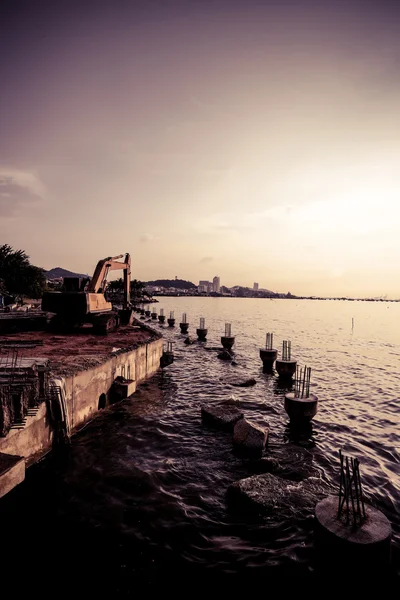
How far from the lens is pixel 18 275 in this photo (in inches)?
2008

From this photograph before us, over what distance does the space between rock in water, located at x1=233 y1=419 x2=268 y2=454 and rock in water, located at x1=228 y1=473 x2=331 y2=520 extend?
181 cm

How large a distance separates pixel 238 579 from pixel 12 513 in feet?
18.0

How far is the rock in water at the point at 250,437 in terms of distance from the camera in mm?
11156

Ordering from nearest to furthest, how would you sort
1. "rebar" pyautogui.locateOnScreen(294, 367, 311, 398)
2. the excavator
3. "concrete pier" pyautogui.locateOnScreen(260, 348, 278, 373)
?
"rebar" pyautogui.locateOnScreen(294, 367, 311, 398)
the excavator
"concrete pier" pyautogui.locateOnScreen(260, 348, 278, 373)

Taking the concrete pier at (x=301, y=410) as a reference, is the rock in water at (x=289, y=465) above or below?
below

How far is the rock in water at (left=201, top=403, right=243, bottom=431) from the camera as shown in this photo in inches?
523

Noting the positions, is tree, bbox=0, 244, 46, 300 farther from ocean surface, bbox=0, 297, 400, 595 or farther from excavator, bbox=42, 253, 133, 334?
ocean surface, bbox=0, 297, 400, 595

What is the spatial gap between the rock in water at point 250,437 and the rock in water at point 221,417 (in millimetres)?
1530

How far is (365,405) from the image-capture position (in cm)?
1806

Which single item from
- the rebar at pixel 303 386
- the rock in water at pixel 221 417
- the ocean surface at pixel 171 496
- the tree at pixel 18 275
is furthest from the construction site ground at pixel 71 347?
the tree at pixel 18 275

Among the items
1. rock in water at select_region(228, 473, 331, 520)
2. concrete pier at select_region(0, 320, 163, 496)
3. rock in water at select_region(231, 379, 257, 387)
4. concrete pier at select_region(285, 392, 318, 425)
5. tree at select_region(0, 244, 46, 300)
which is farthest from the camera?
tree at select_region(0, 244, 46, 300)

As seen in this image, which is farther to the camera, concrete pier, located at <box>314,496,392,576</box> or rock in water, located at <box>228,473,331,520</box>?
rock in water, located at <box>228,473,331,520</box>

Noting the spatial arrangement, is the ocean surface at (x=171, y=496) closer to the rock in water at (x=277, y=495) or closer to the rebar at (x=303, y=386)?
the rock in water at (x=277, y=495)

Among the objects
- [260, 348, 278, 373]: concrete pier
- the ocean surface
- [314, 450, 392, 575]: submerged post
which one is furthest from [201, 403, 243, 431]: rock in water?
[260, 348, 278, 373]: concrete pier
